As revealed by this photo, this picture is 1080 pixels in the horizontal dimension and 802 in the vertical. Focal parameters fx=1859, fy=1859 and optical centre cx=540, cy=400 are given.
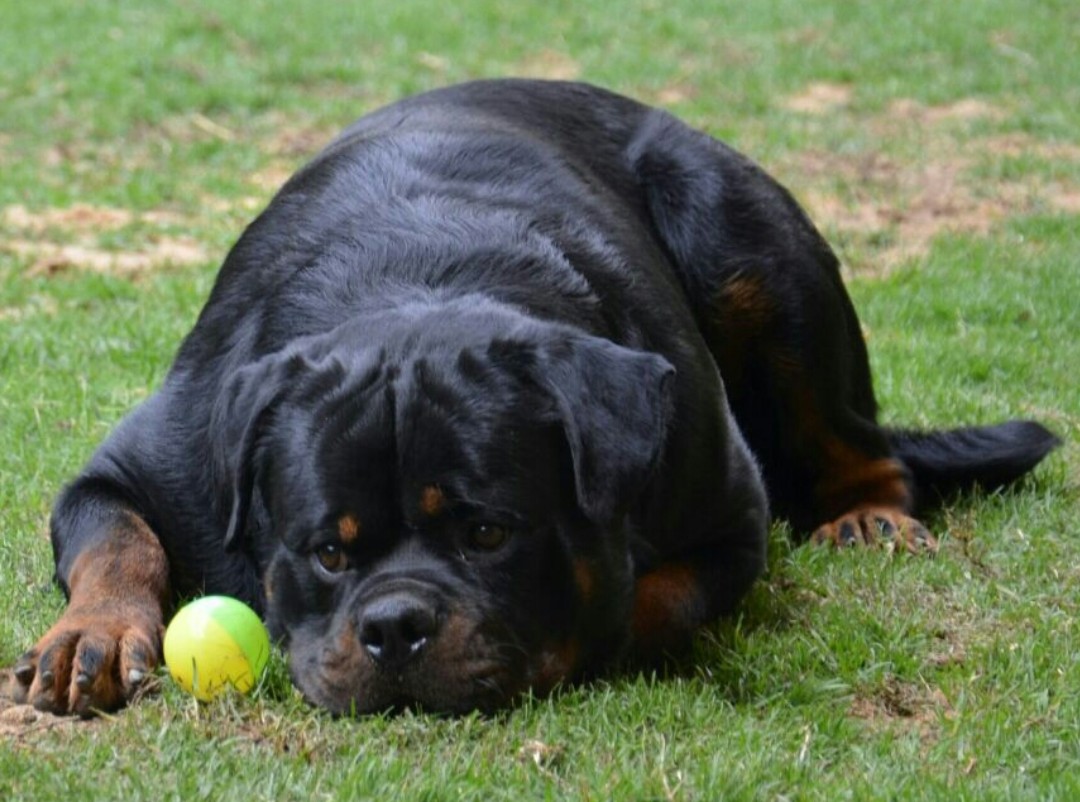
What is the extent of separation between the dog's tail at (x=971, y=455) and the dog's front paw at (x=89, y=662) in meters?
2.41

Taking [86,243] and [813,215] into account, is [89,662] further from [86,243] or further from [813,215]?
[813,215]

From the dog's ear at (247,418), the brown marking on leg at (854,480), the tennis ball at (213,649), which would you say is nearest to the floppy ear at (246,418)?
→ the dog's ear at (247,418)

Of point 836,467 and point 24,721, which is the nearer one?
point 24,721

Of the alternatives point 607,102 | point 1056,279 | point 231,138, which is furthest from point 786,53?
point 607,102

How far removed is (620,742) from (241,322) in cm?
147

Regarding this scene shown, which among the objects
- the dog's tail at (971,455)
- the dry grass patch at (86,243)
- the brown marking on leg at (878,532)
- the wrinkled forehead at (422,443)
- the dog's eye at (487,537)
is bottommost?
the dry grass patch at (86,243)

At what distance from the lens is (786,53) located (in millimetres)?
12602

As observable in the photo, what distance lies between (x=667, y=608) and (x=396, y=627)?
2.87 feet

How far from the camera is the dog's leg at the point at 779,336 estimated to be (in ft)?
17.2

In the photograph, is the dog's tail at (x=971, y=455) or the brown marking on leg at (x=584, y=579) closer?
the brown marking on leg at (x=584, y=579)

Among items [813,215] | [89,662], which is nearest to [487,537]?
[89,662]

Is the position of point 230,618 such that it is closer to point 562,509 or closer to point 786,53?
point 562,509

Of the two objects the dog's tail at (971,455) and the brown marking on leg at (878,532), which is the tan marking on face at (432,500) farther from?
the dog's tail at (971,455)

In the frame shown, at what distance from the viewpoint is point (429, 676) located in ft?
11.7
